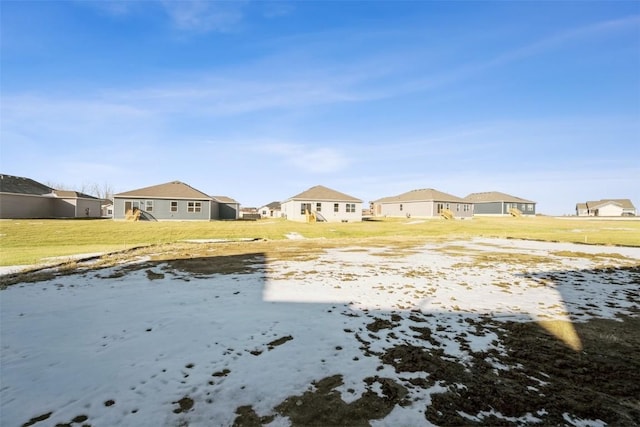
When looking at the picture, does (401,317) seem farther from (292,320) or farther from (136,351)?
(136,351)

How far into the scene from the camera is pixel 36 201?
40250mm

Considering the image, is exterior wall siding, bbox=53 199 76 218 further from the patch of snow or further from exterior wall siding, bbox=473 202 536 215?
exterior wall siding, bbox=473 202 536 215

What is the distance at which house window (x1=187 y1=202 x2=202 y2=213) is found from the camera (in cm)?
3928

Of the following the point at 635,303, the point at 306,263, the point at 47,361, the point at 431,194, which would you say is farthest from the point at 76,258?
the point at 431,194

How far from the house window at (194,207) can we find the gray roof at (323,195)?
1221 cm

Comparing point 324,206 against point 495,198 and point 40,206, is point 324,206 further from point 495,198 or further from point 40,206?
point 495,198

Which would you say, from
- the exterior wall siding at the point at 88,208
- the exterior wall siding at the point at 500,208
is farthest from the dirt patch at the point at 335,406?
the exterior wall siding at the point at 500,208

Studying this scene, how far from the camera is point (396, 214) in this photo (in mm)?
61906

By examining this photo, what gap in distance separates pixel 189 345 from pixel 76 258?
36.6 ft

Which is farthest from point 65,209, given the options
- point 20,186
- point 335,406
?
point 335,406

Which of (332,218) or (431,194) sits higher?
(431,194)

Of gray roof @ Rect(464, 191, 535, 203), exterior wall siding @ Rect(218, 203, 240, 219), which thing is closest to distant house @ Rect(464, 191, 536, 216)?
gray roof @ Rect(464, 191, 535, 203)

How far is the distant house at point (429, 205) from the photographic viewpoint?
53438 mm

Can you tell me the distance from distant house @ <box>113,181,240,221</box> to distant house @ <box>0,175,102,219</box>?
37.5 ft
